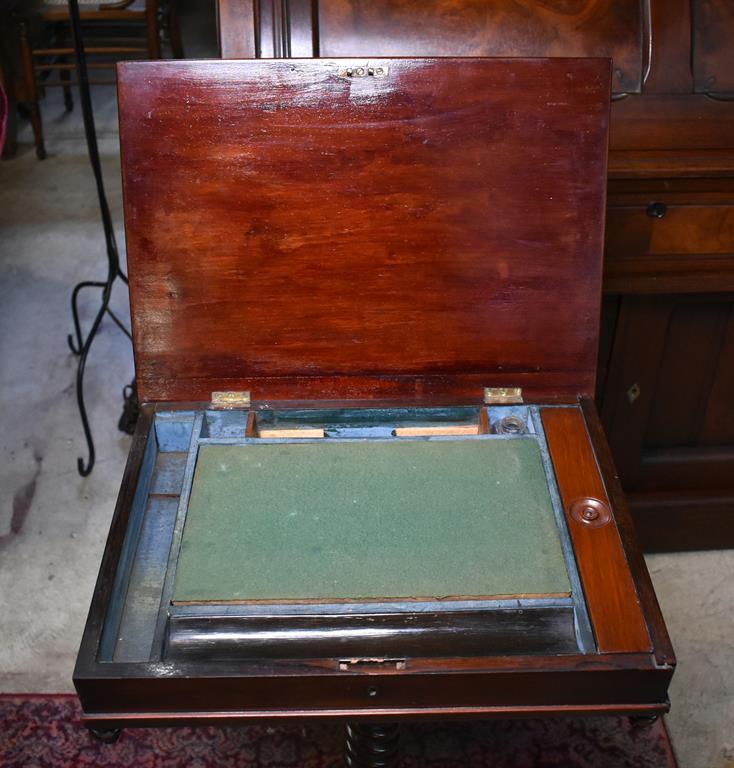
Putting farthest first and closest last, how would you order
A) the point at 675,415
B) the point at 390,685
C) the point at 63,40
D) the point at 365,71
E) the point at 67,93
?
the point at 67,93
the point at 63,40
the point at 675,415
the point at 365,71
the point at 390,685

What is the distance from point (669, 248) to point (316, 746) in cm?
133

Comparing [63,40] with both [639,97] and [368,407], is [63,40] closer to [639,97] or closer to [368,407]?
[639,97]

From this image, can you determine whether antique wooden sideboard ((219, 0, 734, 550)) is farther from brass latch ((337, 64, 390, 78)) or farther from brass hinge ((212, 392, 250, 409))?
brass hinge ((212, 392, 250, 409))

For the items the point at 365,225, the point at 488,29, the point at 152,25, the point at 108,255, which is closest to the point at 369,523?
the point at 365,225

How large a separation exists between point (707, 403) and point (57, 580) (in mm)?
1777

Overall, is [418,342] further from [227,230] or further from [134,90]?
[134,90]

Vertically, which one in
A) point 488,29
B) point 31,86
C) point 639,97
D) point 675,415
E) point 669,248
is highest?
point 488,29

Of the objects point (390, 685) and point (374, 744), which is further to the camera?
point (374, 744)

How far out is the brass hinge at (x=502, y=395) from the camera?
150 cm

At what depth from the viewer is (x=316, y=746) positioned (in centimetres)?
212

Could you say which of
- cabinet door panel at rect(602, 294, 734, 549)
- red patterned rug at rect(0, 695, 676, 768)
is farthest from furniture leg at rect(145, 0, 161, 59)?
red patterned rug at rect(0, 695, 676, 768)

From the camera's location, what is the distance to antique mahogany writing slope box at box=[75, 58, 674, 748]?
110 cm

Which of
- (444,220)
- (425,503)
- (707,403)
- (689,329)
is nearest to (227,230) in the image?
(444,220)

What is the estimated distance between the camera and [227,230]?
1.44 m
